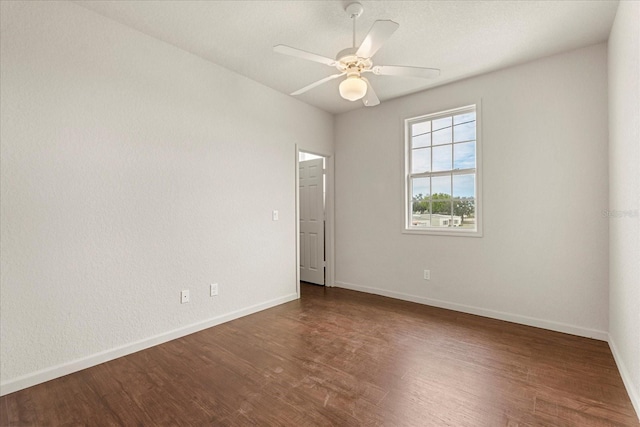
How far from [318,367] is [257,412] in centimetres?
63

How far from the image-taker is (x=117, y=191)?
2.54 meters

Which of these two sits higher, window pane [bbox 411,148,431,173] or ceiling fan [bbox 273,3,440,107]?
ceiling fan [bbox 273,3,440,107]

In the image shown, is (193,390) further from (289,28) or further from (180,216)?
(289,28)

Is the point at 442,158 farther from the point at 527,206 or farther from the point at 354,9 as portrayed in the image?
the point at 354,9

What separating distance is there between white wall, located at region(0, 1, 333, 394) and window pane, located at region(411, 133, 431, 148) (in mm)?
2020

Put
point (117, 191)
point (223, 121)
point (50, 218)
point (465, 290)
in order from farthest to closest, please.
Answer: point (465, 290)
point (223, 121)
point (117, 191)
point (50, 218)

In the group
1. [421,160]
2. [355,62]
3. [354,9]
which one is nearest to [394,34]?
[354,9]

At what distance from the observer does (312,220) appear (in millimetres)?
5070

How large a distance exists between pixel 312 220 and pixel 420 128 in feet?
7.09

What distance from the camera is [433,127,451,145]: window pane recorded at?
3.82 m

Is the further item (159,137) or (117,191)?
(159,137)

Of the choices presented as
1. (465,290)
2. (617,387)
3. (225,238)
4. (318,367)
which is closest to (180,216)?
(225,238)

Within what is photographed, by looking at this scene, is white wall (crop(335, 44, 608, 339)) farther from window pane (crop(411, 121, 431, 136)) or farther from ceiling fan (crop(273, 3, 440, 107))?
ceiling fan (crop(273, 3, 440, 107))

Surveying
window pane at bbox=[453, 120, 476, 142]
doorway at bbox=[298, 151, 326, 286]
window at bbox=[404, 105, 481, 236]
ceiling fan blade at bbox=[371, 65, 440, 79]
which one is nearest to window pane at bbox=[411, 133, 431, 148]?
window at bbox=[404, 105, 481, 236]
